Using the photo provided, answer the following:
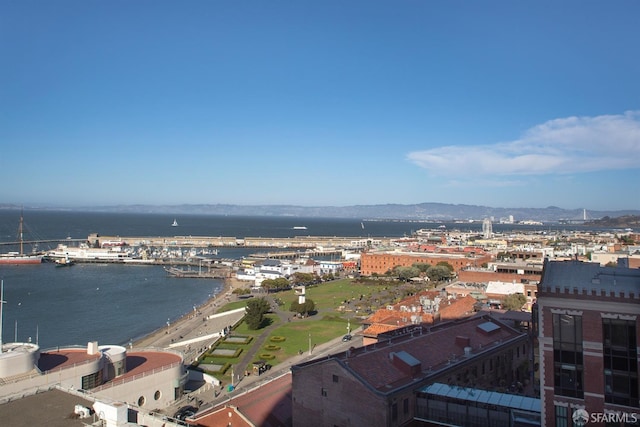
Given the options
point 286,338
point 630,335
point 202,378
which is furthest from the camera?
point 286,338

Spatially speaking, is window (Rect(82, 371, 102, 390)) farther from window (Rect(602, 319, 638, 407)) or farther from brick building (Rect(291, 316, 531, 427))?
window (Rect(602, 319, 638, 407))

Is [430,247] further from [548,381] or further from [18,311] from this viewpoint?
[548,381]

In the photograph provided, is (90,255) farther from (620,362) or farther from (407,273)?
(620,362)

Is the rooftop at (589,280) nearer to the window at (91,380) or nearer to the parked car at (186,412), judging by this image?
the parked car at (186,412)

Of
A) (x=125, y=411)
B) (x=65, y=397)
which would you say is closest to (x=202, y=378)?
(x=65, y=397)

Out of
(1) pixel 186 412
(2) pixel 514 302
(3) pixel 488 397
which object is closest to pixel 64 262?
(2) pixel 514 302

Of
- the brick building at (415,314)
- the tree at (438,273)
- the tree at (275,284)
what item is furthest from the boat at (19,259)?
the brick building at (415,314)
